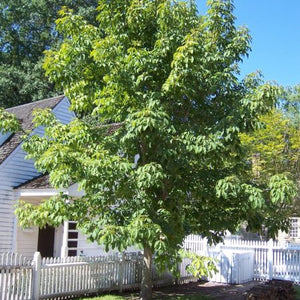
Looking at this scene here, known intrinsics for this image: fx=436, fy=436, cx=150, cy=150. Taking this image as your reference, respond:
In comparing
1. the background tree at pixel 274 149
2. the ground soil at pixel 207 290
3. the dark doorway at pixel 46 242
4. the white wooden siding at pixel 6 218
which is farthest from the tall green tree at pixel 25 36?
the ground soil at pixel 207 290

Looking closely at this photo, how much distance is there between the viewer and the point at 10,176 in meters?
16.4

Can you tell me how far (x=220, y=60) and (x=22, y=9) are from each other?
2828 centimetres

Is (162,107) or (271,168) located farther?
(271,168)

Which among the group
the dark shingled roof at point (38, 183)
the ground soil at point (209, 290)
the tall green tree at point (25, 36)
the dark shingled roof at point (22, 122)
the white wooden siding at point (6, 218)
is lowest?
the ground soil at point (209, 290)

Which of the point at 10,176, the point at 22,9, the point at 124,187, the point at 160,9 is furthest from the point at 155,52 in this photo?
the point at 22,9

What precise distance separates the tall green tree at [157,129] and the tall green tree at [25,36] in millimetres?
22509

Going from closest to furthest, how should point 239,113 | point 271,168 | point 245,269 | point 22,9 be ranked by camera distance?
point 239,113, point 245,269, point 271,168, point 22,9

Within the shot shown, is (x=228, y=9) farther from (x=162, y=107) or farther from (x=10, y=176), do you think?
(x=10, y=176)

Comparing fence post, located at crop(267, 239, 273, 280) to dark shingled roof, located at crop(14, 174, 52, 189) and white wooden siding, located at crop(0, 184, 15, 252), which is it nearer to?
dark shingled roof, located at crop(14, 174, 52, 189)

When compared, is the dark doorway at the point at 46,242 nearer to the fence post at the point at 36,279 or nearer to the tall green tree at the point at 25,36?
the fence post at the point at 36,279

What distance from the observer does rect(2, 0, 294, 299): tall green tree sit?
8539 mm

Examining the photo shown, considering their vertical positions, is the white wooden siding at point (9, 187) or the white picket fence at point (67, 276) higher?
the white wooden siding at point (9, 187)

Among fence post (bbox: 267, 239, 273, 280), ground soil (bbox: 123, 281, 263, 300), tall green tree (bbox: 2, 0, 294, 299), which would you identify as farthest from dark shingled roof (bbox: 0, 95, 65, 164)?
fence post (bbox: 267, 239, 273, 280)

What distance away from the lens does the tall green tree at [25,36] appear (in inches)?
1252
